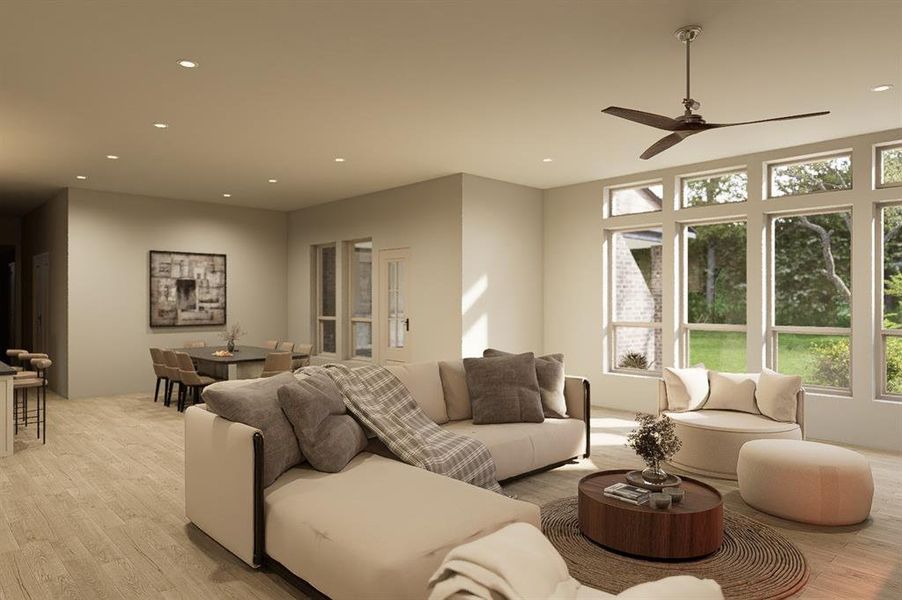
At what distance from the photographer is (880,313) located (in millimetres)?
5668

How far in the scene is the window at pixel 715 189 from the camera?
663cm

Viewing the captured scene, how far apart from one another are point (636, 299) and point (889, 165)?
293 centimetres

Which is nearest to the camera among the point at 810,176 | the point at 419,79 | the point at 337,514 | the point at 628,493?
the point at 337,514

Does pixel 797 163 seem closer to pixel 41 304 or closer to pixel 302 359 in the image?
pixel 302 359

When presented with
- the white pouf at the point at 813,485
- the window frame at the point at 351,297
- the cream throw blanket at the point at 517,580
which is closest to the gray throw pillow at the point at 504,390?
the white pouf at the point at 813,485

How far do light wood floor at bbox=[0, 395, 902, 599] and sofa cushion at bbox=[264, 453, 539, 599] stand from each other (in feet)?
1.16

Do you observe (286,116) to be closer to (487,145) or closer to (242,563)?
(487,145)

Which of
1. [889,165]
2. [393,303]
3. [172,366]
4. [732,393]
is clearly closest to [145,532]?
[172,366]

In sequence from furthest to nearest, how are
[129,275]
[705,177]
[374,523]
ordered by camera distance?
[129,275], [705,177], [374,523]

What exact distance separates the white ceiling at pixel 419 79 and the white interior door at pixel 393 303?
1808mm

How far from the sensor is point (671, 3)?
10.6ft

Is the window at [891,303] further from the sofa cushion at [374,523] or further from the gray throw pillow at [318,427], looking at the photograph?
the gray throw pillow at [318,427]

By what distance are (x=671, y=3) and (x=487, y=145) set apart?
3.00m

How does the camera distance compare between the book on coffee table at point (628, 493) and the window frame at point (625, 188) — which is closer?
the book on coffee table at point (628, 493)
